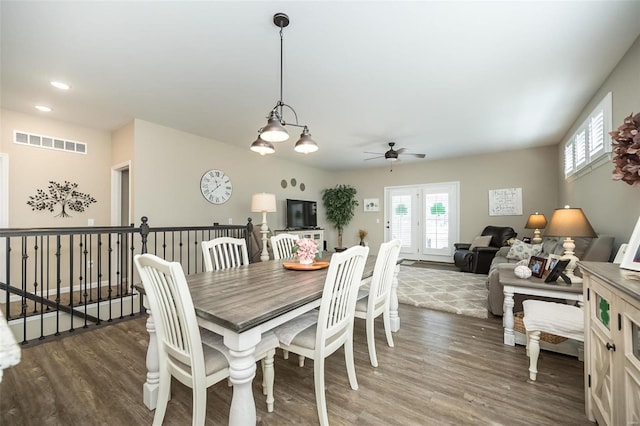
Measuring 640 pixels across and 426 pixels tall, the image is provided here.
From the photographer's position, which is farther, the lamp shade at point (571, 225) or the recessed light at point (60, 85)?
the recessed light at point (60, 85)

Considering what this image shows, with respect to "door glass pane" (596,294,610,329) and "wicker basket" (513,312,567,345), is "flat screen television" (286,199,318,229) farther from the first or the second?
"door glass pane" (596,294,610,329)

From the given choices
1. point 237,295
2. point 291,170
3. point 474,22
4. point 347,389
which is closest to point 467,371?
point 347,389

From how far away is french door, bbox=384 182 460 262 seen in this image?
671cm

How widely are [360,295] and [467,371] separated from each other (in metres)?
0.94

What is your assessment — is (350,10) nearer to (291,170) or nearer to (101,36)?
(101,36)

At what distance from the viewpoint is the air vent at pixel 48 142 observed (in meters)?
3.76

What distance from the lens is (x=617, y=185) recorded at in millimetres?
2680

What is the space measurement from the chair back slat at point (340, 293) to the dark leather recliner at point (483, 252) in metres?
4.30

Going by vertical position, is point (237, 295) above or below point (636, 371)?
above

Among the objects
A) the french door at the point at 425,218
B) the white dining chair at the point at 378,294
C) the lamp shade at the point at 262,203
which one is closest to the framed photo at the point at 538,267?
the white dining chair at the point at 378,294

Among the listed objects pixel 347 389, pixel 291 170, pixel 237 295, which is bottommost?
pixel 347 389

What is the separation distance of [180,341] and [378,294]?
1.48m

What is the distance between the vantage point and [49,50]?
2387 mm

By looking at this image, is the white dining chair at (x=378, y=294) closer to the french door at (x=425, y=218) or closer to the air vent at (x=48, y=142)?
the air vent at (x=48, y=142)
